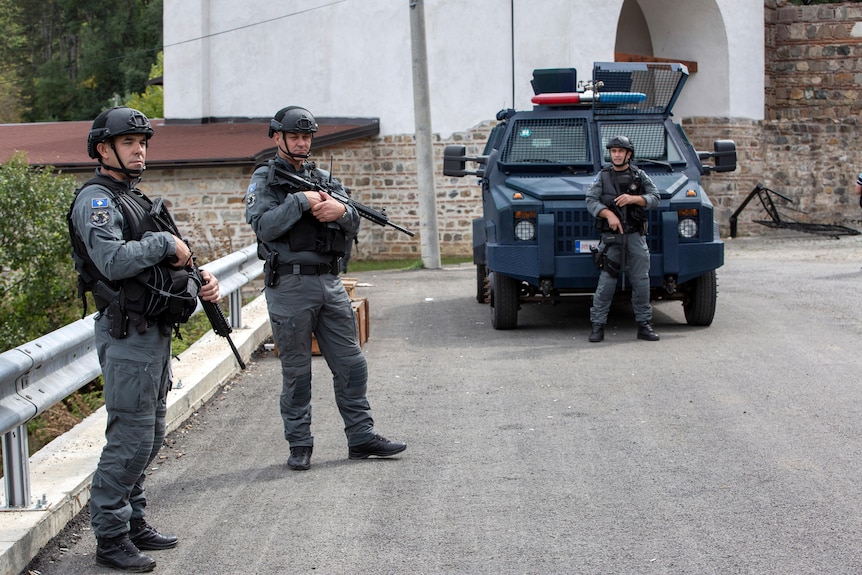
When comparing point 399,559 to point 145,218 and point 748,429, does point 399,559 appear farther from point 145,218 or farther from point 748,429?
point 748,429

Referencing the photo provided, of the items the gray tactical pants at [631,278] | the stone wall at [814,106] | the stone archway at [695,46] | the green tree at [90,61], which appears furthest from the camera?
the green tree at [90,61]

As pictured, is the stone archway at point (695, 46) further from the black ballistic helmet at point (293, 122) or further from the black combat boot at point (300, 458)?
the black combat boot at point (300, 458)

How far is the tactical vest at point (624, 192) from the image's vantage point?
1014 cm

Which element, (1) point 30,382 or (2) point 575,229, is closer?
(1) point 30,382

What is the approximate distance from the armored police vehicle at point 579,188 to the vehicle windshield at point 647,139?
1 cm

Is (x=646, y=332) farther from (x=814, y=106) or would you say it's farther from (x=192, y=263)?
(x=814, y=106)

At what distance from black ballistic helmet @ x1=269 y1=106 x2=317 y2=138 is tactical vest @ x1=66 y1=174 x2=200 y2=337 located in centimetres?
151

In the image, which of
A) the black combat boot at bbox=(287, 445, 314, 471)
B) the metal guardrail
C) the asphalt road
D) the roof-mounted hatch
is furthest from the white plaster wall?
the metal guardrail

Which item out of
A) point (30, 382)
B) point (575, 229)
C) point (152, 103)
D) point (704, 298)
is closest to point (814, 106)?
point (704, 298)

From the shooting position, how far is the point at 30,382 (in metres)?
5.33

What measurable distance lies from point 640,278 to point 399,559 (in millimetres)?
6113

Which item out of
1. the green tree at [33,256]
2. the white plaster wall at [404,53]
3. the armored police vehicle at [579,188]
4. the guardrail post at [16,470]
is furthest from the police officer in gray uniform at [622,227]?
the white plaster wall at [404,53]

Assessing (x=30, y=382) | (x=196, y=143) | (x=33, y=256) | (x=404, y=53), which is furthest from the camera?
(x=404, y=53)

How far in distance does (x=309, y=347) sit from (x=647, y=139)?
251 inches
